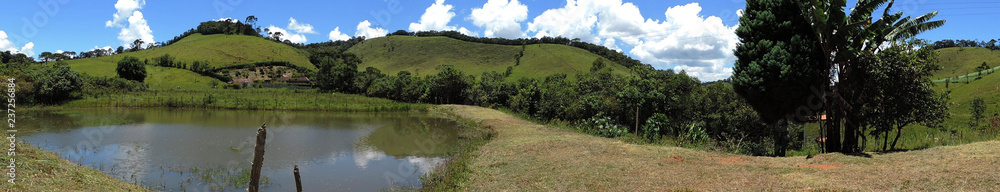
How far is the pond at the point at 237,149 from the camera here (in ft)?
44.6

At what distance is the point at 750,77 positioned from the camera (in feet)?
50.2

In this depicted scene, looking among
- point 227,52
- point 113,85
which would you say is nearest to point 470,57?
point 227,52

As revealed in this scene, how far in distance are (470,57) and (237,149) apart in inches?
3543

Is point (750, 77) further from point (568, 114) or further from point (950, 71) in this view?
point (950, 71)

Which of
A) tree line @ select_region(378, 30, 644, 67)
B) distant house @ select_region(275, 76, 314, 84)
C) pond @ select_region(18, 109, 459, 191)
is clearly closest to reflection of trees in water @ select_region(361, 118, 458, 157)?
pond @ select_region(18, 109, 459, 191)

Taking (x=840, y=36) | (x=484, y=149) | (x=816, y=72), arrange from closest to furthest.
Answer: (x=840, y=36)
(x=816, y=72)
(x=484, y=149)

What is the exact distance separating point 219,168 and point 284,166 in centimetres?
190

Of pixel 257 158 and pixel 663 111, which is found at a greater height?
pixel 663 111

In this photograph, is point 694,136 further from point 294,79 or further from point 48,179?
point 294,79

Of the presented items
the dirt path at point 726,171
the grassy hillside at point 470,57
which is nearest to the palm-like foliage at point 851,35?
the dirt path at point 726,171

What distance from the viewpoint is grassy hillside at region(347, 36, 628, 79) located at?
94438 millimetres

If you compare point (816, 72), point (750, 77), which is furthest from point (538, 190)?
point (816, 72)

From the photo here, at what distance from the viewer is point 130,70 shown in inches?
2675

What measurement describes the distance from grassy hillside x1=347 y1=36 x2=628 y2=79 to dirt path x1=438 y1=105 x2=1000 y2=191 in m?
72.1
